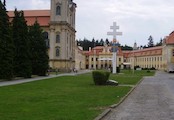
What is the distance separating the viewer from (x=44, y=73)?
55.6 metres

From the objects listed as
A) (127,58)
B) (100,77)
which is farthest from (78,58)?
(100,77)

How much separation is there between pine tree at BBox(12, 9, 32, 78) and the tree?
4.83m

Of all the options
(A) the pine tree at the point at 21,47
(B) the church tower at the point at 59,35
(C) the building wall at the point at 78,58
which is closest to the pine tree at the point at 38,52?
(A) the pine tree at the point at 21,47

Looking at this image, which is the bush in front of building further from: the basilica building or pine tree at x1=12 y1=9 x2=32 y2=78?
the basilica building

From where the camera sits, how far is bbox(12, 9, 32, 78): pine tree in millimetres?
45000

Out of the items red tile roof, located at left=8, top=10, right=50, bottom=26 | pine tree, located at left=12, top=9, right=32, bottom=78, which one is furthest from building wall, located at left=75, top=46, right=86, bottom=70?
pine tree, located at left=12, top=9, right=32, bottom=78

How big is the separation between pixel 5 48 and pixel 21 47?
6776 mm

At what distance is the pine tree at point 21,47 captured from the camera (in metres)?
45.0

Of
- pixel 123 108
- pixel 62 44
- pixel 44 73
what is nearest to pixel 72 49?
pixel 62 44

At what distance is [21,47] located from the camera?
45.6 meters

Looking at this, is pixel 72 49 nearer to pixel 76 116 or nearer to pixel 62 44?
pixel 62 44

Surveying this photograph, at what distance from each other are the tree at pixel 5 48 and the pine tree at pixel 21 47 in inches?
190

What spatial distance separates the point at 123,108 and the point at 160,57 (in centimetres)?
12326

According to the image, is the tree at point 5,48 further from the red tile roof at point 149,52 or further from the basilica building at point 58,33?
the red tile roof at point 149,52
